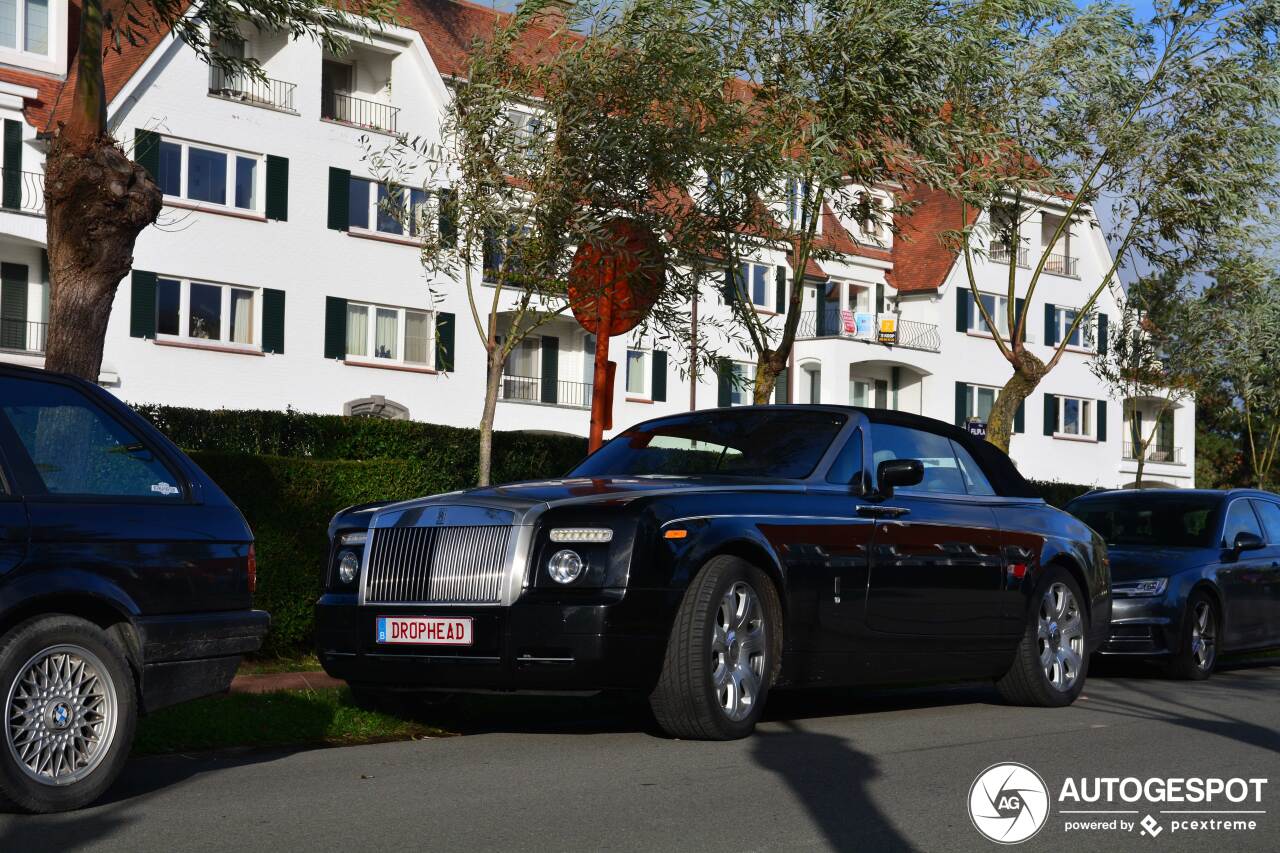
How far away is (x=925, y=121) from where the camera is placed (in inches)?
699

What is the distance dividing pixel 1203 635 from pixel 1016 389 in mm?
13159

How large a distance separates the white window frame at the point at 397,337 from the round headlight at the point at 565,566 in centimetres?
3246

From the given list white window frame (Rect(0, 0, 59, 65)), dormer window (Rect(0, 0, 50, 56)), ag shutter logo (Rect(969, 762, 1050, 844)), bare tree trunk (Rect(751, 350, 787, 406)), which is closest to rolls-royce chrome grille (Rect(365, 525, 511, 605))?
ag shutter logo (Rect(969, 762, 1050, 844))

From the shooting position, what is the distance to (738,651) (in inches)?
324

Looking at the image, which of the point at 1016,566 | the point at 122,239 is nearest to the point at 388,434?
the point at 122,239

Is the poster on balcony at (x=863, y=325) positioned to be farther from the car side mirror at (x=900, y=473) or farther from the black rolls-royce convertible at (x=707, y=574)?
the car side mirror at (x=900, y=473)

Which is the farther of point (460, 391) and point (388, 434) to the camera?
point (460, 391)

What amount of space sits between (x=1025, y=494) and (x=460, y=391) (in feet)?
105

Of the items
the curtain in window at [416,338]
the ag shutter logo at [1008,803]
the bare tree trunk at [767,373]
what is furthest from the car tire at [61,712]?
the curtain in window at [416,338]

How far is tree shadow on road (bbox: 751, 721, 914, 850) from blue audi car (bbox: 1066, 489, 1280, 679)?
5.34 m

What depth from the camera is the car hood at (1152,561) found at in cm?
1383

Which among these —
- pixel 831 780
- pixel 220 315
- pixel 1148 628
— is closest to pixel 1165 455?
pixel 220 315

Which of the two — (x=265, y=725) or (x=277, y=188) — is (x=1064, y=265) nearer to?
(x=277, y=188)

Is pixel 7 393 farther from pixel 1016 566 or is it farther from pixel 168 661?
pixel 1016 566
